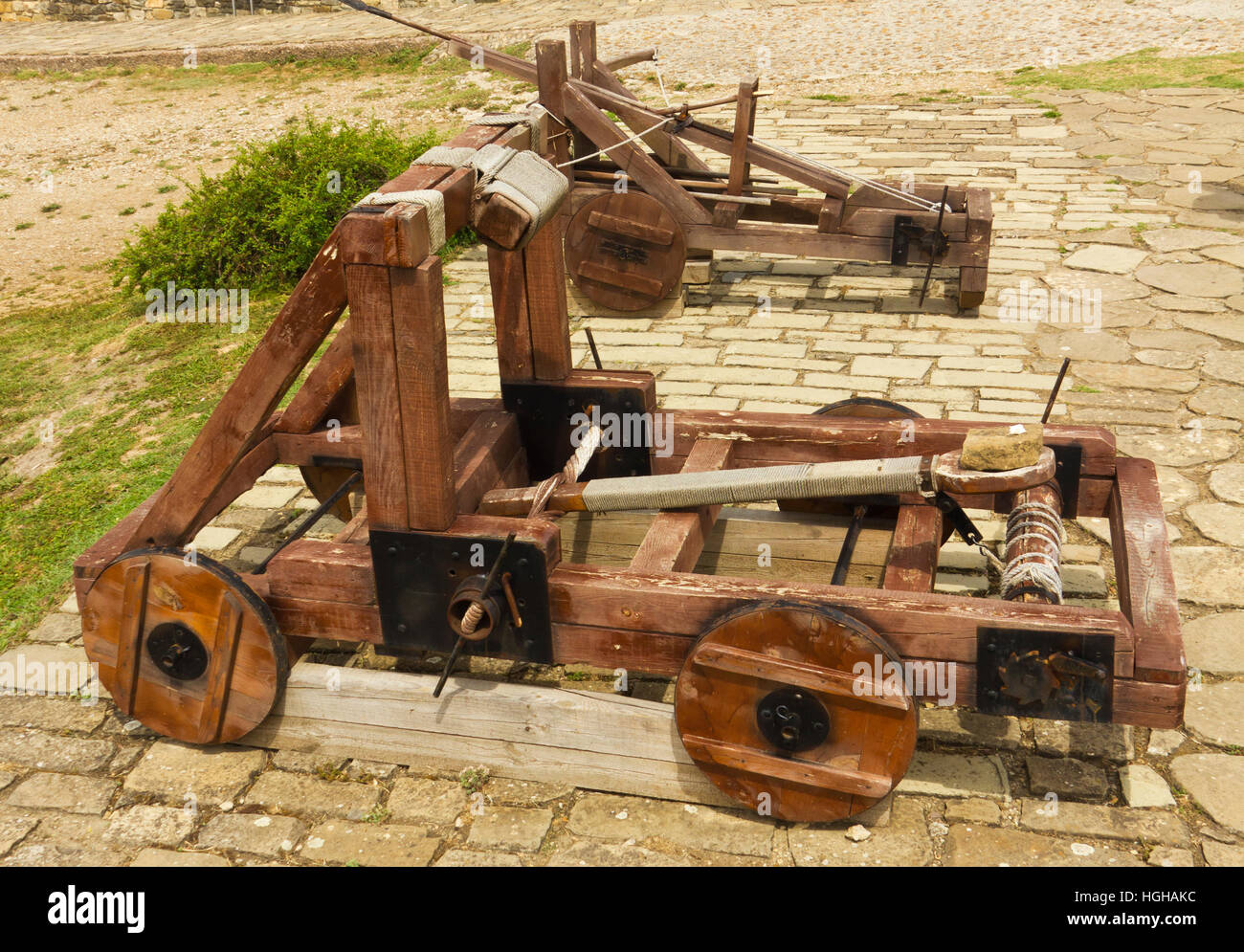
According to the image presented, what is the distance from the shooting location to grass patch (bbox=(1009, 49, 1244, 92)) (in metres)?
11.1

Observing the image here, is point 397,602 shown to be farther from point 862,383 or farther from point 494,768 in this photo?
point 862,383

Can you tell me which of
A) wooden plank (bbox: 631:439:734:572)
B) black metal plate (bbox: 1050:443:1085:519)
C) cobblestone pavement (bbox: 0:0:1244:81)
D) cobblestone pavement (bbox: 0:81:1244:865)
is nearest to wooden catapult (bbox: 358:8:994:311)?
cobblestone pavement (bbox: 0:81:1244:865)

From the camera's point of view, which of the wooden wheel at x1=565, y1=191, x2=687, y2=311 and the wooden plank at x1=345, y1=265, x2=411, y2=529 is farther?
the wooden wheel at x1=565, y1=191, x2=687, y2=311

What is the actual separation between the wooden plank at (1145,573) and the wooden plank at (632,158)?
3.65 meters

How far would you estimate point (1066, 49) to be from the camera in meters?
12.8

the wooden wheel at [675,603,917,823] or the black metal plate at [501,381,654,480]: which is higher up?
the black metal plate at [501,381,654,480]

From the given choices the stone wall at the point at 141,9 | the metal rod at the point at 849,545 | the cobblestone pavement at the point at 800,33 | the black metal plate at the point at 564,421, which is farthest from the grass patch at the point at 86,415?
the stone wall at the point at 141,9

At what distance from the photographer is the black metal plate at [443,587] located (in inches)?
126

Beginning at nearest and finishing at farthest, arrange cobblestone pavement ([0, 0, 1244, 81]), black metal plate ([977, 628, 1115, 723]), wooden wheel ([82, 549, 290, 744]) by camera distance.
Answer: black metal plate ([977, 628, 1115, 723]) < wooden wheel ([82, 549, 290, 744]) < cobblestone pavement ([0, 0, 1244, 81])

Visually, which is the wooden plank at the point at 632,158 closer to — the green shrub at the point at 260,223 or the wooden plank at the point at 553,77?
the wooden plank at the point at 553,77

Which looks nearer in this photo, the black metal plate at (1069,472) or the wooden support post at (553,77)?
the black metal plate at (1069,472)

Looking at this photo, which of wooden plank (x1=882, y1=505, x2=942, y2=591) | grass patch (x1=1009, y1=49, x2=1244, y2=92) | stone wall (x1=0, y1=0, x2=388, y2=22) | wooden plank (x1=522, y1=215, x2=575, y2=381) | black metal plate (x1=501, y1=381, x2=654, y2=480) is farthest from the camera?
stone wall (x1=0, y1=0, x2=388, y2=22)

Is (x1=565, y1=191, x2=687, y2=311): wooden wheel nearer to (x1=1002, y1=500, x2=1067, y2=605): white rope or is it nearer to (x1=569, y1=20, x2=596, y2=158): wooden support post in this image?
(x1=569, y1=20, x2=596, y2=158): wooden support post

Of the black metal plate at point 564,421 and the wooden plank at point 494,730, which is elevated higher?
the black metal plate at point 564,421
